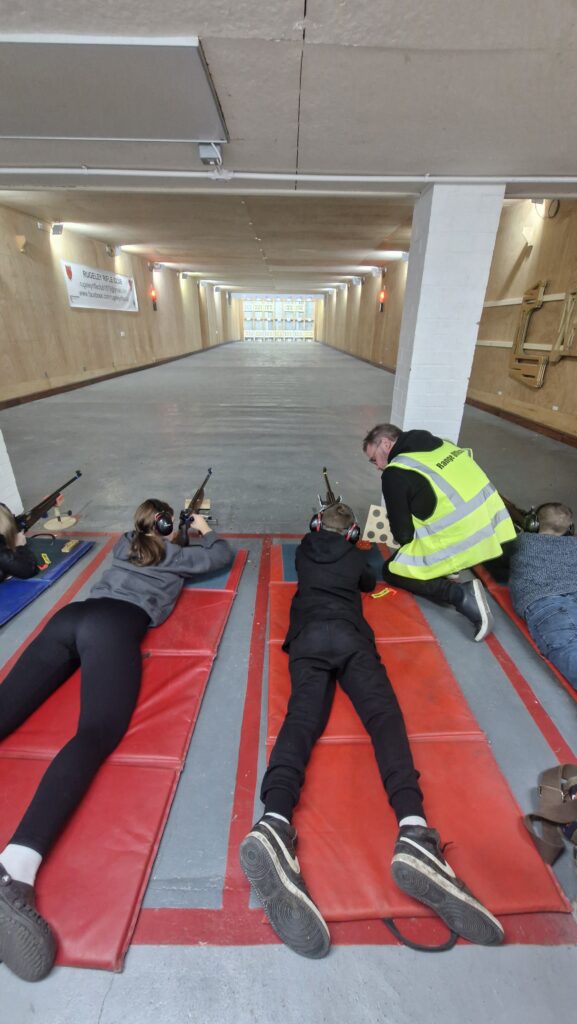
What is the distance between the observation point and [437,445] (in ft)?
8.53

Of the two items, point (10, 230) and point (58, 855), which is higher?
point (10, 230)

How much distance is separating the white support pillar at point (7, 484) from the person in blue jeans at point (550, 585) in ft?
13.2

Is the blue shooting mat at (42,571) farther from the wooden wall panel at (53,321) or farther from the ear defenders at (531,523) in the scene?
the wooden wall panel at (53,321)

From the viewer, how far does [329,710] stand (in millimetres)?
1931

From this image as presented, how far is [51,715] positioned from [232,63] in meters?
3.01

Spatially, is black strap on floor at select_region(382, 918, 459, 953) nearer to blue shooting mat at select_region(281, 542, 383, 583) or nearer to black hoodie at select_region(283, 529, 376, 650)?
black hoodie at select_region(283, 529, 376, 650)

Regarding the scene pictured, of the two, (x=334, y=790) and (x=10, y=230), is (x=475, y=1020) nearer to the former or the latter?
(x=334, y=790)

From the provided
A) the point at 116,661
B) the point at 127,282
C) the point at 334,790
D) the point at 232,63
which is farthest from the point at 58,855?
the point at 127,282

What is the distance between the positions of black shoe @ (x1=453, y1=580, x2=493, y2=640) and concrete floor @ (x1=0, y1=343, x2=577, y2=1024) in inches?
4.4

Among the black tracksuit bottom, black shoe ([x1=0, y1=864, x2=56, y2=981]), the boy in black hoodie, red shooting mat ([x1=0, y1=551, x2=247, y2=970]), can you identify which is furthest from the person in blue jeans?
black shoe ([x1=0, y1=864, x2=56, y2=981])

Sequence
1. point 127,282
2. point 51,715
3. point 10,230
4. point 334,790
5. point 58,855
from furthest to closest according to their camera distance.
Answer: point 127,282, point 10,230, point 51,715, point 334,790, point 58,855

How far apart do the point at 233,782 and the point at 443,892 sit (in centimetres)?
85

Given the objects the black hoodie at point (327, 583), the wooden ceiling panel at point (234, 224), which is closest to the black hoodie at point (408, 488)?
the black hoodie at point (327, 583)

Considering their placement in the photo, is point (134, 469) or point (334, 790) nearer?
point (334, 790)
